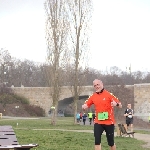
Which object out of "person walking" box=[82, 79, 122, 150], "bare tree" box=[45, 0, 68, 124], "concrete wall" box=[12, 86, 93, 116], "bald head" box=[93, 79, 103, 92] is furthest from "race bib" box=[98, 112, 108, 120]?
"concrete wall" box=[12, 86, 93, 116]

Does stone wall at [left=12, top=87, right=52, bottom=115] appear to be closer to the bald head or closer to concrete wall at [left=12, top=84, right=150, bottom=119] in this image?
concrete wall at [left=12, top=84, right=150, bottom=119]

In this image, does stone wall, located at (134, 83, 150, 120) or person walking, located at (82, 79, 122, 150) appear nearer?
person walking, located at (82, 79, 122, 150)

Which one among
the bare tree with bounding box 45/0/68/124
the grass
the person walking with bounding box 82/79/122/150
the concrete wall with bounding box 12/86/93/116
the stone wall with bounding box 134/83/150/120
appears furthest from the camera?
the concrete wall with bounding box 12/86/93/116

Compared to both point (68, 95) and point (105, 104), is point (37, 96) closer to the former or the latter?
point (68, 95)

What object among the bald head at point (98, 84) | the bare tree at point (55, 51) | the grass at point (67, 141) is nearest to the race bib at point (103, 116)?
the bald head at point (98, 84)

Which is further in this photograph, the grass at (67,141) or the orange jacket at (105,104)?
the grass at (67,141)

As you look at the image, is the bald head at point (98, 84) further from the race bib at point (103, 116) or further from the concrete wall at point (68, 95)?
the concrete wall at point (68, 95)

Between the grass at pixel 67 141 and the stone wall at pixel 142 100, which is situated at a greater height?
the stone wall at pixel 142 100

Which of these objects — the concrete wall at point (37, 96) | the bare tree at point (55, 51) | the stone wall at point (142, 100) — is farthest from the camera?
the concrete wall at point (37, 96)

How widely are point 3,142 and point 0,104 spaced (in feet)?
191

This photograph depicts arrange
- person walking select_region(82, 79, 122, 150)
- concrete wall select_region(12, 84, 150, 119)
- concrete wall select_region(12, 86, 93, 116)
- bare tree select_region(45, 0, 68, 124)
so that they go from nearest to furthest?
person walking select_region(82, 79, 122, 150) < bare tree select_region(45, 0, 68, 124) < concrete wall select_region(12, 84, 150, 119) < concrete wall select_region(12, 86, 93, 116)

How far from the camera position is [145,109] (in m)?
51.5

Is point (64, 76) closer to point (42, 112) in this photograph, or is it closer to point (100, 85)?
point (100, 85)

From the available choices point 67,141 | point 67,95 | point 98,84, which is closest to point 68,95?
point 67,95
